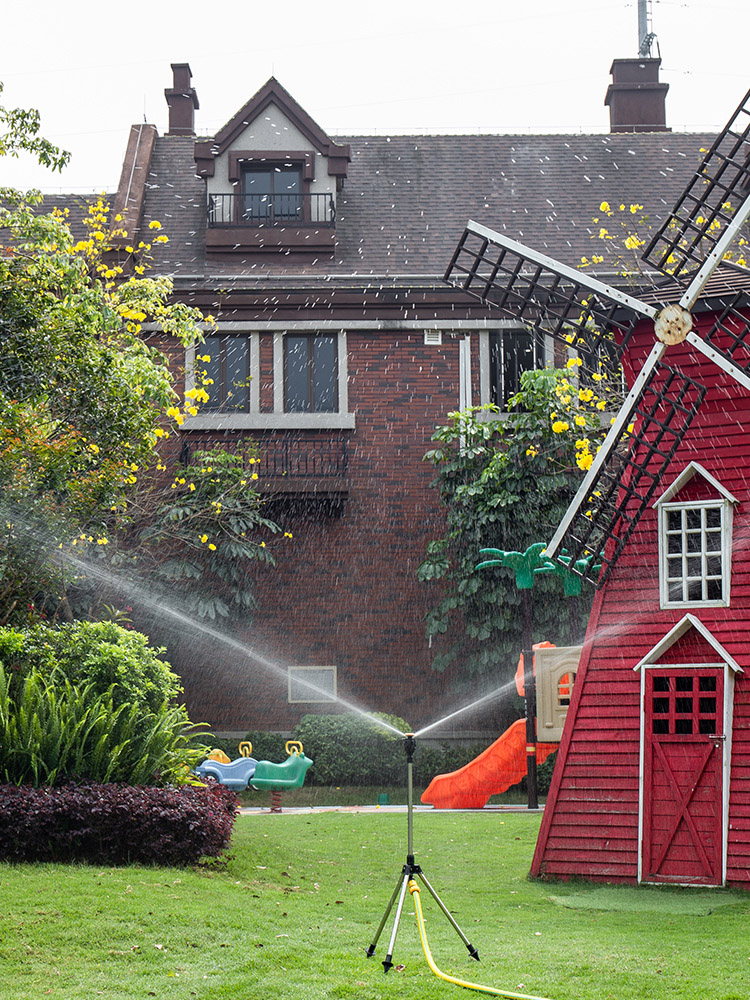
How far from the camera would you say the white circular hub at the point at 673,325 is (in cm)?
1115

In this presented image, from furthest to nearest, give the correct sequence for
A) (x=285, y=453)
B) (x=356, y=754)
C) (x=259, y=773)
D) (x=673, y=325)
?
(x=285, y=453) < (x=356, y=754) < (x=259, y=773) < (x=673, y=325)

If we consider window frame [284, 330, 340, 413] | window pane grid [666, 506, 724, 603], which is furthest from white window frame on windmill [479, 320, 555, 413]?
window pane grid [666, 506, 724, 603]

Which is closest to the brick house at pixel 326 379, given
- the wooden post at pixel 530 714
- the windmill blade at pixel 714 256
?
the wooden post at pixel 530 714

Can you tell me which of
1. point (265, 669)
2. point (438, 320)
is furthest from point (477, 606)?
point (438, 320)

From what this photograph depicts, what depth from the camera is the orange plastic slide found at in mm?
17547

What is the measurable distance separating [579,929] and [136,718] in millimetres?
5382

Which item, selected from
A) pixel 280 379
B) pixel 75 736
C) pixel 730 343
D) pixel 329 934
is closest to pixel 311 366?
pixel 280 379

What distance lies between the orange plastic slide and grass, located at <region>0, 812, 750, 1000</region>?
196 inches

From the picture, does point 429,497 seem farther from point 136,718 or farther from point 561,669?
point 136,718

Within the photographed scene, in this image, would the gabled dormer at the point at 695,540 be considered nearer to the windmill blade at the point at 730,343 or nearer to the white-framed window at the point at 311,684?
the windmill blade at the point at 730,343

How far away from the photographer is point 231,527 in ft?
66.9

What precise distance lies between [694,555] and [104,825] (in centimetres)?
635

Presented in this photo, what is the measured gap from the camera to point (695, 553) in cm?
1147

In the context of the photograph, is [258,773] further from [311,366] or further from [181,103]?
[181,103]
